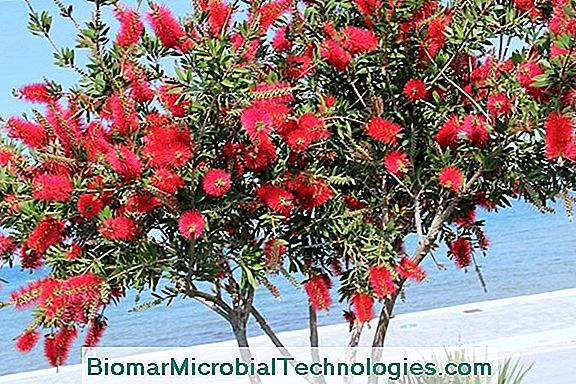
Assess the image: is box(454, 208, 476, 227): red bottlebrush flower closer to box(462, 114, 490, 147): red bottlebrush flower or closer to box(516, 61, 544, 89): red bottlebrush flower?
box(462, 114, 490, 147): red bottlebrush flower

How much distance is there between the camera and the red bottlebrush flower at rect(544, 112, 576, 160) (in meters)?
1.80

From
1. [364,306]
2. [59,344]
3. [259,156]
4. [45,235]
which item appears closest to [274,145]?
[259,156]

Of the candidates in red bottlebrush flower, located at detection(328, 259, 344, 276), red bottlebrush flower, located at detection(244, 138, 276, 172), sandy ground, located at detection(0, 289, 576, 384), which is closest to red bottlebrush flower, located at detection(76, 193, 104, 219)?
red bottlebrush flower, located at detection(244, 138, 276, 172)

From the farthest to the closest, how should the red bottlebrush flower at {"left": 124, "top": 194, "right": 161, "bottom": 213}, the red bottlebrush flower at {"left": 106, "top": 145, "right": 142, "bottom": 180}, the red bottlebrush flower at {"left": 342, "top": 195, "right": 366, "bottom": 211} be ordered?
the red bottlebrush flower at {"left": 342, "top": 195, "right": 366, "bottom": 211}
the red bottlebrush flower at {"left": 124, "top": 194, "right": 161, "bottom": 213}
the red bottlebrush flower at {"left": 106, "top": 145, "right": 142, "bottom": 180}

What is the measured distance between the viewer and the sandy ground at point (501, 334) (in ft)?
20.1

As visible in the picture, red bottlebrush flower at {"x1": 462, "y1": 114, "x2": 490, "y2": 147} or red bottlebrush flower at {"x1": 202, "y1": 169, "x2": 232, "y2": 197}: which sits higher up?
red bottlebrush flower at {"x1": 462, "y1": 114, "x2": 490, "y2": 147}

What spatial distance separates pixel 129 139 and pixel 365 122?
57 centimetres

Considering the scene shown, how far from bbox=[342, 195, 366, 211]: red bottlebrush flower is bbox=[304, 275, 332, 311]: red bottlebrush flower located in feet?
0.65

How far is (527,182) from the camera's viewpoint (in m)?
2.11

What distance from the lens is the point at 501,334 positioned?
25.0ft

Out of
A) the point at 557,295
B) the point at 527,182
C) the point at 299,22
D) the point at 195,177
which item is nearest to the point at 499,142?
the point at 527,182

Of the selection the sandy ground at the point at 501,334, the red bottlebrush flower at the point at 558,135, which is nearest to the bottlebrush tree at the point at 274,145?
the red bottlebrush flower at the point at 558,135

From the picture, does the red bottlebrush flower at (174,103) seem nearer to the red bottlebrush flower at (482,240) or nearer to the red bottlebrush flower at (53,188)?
the red bottlebrush flower at (53,188)

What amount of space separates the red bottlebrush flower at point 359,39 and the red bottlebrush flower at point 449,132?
0.80 ft
